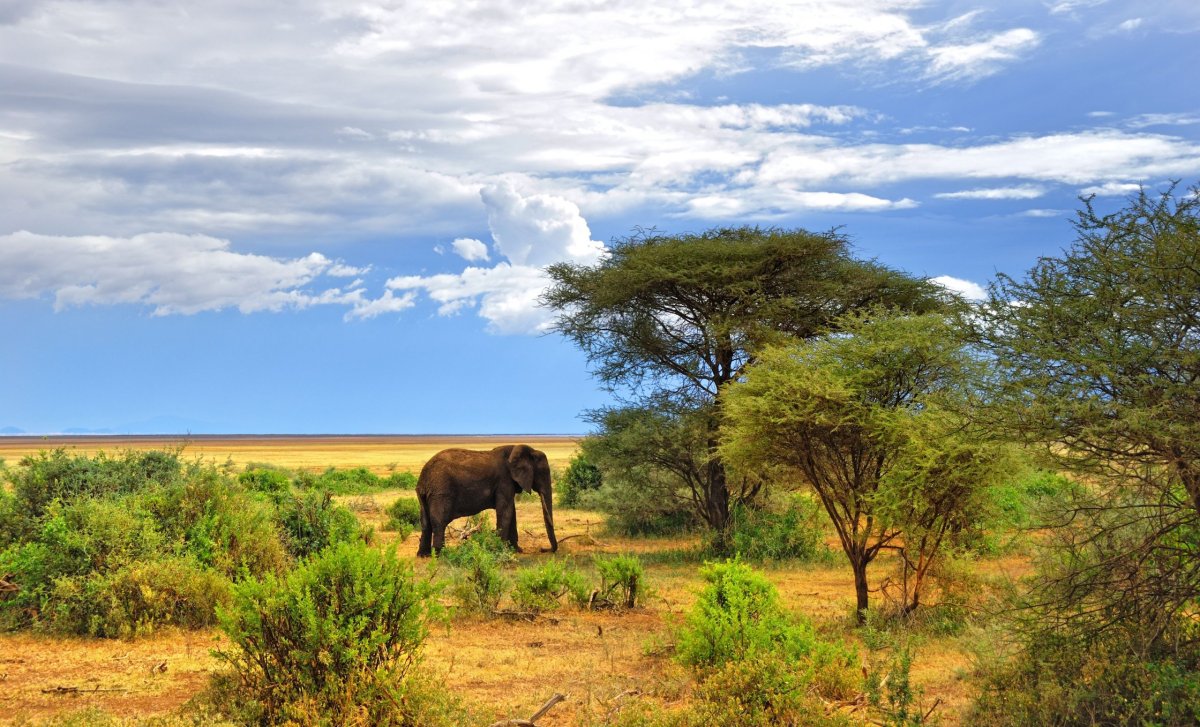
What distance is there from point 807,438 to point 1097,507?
15.4ft

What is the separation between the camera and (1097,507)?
Answer: 27.7 ft

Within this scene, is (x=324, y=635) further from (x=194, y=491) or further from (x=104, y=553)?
(x=194, y=491)

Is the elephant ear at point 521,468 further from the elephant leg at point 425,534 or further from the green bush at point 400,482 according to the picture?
the green bush at point 400,482

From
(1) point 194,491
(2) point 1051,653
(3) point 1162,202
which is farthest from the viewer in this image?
(1) point 194,491

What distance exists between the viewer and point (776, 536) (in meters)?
21.4

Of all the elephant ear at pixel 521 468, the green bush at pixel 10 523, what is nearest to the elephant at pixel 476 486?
the elephant ear at pixel 521 468

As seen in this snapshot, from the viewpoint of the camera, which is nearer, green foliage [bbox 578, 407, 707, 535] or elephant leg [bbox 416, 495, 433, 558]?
elephant leg [bbox 416, 495, 433, 558]

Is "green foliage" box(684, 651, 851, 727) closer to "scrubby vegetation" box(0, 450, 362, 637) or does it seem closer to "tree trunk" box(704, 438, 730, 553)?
"scrubby vegetation" box(0, 450, 362, 637)

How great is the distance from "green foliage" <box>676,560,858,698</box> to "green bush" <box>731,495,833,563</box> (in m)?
9.88

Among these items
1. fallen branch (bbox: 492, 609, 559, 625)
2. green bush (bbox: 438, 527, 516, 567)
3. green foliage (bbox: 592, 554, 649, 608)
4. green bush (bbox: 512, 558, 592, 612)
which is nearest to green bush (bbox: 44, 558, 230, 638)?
fallen branch (bbox: 492, 609, 559, 625)

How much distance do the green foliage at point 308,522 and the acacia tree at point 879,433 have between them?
7034 mm

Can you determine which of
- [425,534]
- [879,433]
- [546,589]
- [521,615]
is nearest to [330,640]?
[521,615]

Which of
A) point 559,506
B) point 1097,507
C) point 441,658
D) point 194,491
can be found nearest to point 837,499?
point 1097,507

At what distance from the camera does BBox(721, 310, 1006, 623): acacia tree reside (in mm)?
12000
